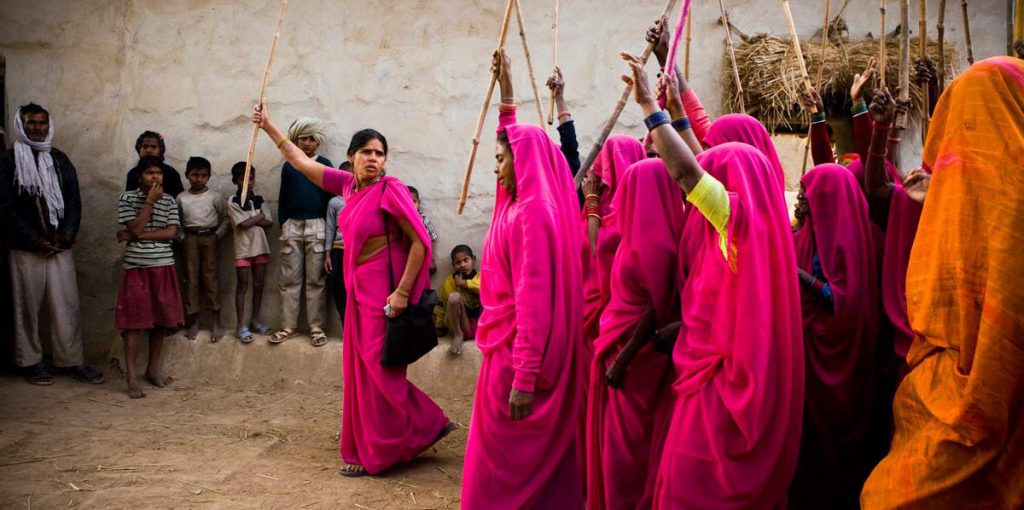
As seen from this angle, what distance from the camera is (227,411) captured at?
6359mm

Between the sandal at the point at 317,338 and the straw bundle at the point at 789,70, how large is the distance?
14.4 feet

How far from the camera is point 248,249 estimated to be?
748 cm

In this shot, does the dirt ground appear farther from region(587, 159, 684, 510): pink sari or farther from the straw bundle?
the straw bundle

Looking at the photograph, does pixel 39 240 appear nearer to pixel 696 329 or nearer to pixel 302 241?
pixel 302 241

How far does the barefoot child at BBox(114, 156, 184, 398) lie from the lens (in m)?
6.83

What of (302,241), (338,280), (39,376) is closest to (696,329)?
(338,280)

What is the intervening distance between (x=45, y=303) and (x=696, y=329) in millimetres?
7043

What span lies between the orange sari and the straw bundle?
4.49 m

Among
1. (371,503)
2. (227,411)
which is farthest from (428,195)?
(371,503)

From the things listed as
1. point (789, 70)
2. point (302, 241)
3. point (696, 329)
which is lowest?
point (696, 329)

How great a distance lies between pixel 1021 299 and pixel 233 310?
7.27m

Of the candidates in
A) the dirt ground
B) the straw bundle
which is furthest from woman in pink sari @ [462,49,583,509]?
the straw bundle

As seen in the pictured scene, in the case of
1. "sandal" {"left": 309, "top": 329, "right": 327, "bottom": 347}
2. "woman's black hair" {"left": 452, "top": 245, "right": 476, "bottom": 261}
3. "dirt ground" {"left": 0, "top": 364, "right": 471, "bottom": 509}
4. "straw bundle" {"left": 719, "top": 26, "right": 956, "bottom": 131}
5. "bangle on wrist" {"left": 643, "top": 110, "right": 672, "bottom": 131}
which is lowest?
"dirt ground" {"left": 0, "top": 364, "right": 471, "bottom": 509}

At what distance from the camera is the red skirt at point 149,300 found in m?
6.82
